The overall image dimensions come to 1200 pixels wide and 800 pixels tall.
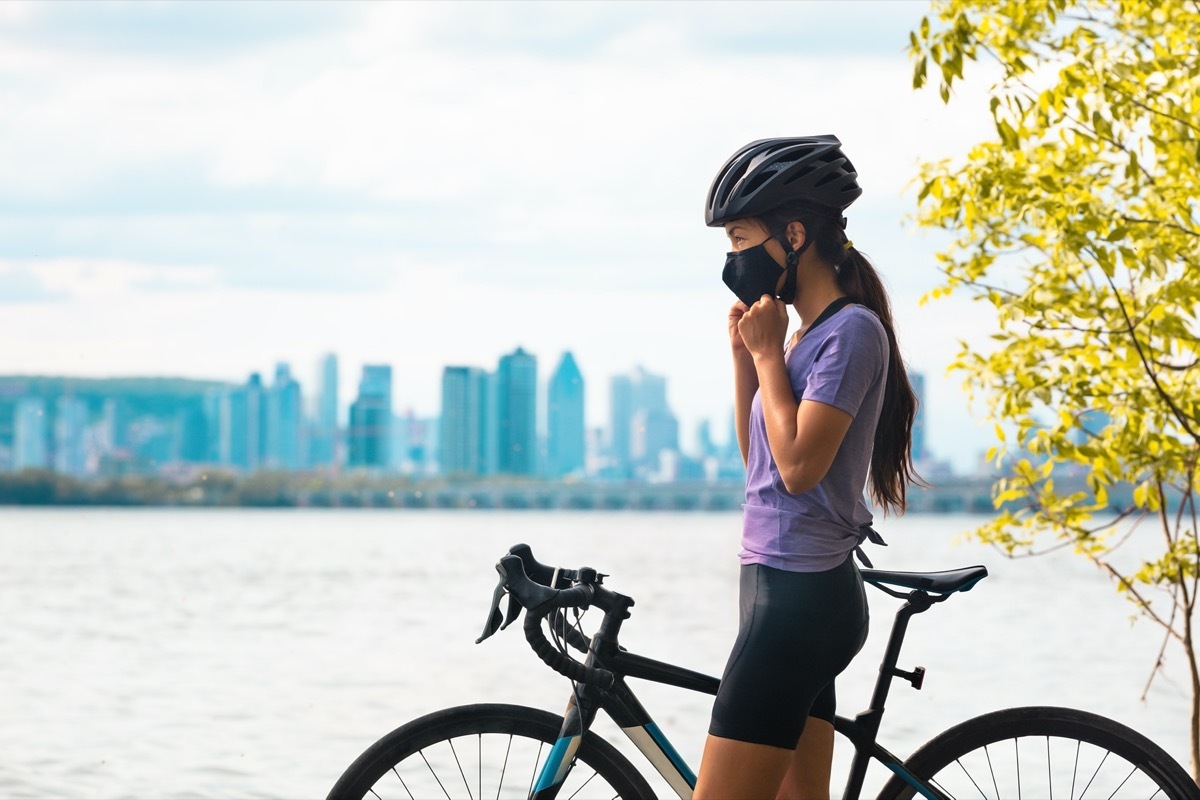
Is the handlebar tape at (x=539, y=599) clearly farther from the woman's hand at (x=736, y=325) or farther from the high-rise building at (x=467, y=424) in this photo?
the high-rise building at (x=467, y=424)

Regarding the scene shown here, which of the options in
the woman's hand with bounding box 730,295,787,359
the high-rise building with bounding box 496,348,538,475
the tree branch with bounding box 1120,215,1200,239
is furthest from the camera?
the high-rise building with bounding box 496,348,538,475

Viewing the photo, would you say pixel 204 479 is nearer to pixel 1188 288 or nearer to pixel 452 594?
pixel 452 594

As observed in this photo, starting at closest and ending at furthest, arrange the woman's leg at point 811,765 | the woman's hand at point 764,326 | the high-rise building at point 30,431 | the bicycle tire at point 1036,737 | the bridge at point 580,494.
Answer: the woman's hand at point 764,326
the woman's leg at point 811,765
the bicycle tire at point 1036,737
the bridge at point 580,494
the high-rise building at point 30,431

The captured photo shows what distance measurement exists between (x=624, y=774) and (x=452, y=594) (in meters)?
31.0

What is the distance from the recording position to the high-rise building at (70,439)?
105 meters

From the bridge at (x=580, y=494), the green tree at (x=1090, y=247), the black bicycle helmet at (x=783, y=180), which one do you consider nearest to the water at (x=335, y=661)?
the green tree at (x=1090, y=247)

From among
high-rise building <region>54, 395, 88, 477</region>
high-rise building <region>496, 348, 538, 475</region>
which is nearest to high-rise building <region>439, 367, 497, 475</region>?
high-rise building <region>496, 348, 538, 475</region>

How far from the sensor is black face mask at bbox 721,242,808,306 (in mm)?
2811

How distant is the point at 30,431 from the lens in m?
105

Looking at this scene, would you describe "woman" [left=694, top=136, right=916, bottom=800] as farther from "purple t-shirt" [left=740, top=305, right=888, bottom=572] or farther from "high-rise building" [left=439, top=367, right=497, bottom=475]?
"high-rise building" [left=439, top=367, right=497, bottom=475]

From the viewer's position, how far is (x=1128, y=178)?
474 centimetres

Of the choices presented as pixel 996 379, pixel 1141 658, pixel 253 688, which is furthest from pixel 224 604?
pixel 996 379

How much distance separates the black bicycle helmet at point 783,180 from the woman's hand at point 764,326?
0.66ft

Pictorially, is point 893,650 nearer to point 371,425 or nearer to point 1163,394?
point 1163,394
